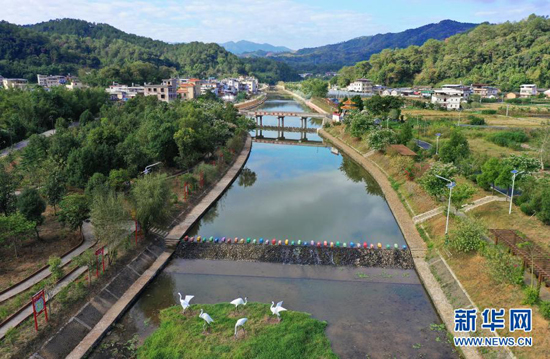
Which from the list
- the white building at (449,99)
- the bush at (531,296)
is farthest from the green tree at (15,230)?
the white building at (449,99)

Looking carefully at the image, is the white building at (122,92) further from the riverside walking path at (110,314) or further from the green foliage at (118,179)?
the riverside walking path at (110,314)

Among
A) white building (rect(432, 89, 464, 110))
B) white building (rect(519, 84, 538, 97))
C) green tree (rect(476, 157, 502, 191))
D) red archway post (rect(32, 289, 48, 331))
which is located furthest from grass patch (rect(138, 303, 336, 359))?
white building (rect(519, 84, 538, 97))

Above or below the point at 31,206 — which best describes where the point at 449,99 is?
above

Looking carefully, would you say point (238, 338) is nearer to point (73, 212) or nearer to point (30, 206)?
point (73, 212)

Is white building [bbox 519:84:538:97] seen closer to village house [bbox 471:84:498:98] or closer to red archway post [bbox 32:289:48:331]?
village house [bbox 471:84:498:98]

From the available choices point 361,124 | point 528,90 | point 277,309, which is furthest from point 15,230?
point 528,90

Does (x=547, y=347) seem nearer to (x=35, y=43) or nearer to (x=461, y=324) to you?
(x=461, y=324)

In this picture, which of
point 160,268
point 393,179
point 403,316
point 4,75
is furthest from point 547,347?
point 4,75
